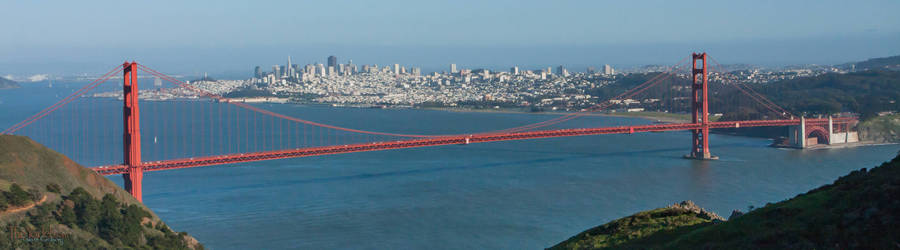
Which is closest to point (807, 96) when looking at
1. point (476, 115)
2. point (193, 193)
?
point (476, 115)

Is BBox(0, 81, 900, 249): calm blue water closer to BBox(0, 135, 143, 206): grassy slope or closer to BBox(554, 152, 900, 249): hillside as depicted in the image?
BBox(0, 135, 143, 206): grassy slope

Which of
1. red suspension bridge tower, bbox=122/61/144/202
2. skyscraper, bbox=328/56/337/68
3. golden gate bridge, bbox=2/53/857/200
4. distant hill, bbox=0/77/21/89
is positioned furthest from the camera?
skyscraper, bbox=328/56/337/68

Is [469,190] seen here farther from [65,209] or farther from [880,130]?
[880,130]

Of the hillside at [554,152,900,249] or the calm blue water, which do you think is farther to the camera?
the calm blue water

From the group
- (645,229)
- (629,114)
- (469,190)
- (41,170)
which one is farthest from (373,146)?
(629,114)

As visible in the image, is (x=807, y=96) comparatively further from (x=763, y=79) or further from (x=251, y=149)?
(x=251, y=149)

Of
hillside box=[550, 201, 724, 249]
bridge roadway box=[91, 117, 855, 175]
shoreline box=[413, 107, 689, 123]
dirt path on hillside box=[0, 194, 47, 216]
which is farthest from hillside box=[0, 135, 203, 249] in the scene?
shoreline box=[413, 107, 689, 123]
